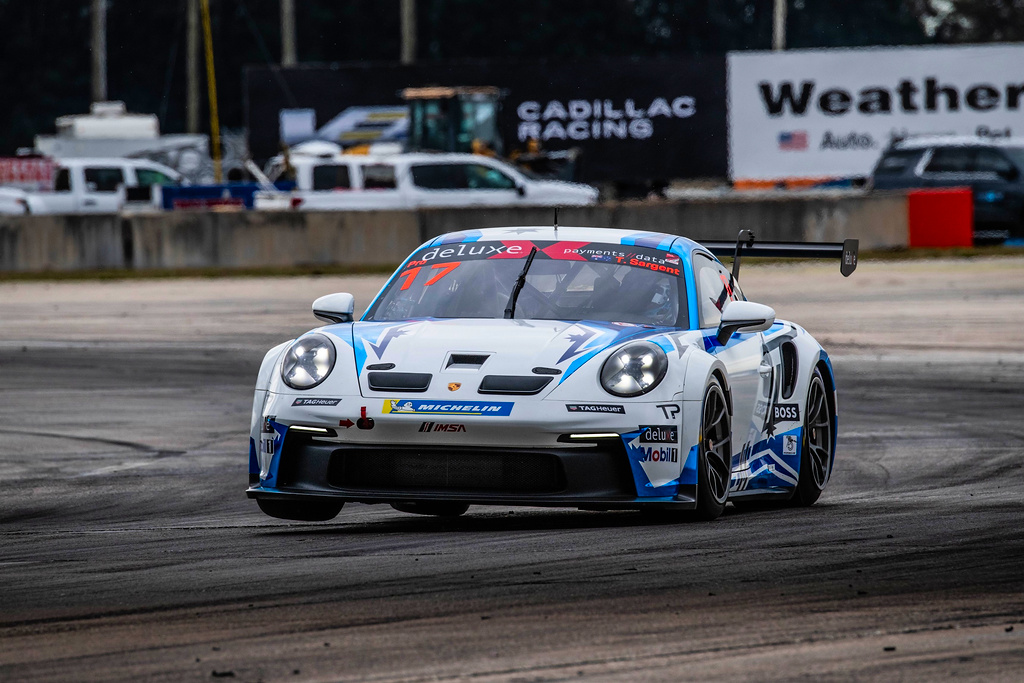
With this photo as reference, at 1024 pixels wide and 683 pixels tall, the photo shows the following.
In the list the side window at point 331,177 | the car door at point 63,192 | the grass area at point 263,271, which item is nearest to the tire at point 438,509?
the grass area at point 263,271

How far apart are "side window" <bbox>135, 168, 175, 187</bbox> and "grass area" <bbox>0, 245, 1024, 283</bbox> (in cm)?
1067

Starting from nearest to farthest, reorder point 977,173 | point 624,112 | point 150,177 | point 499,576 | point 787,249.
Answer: point 499,576, point 787,249, point 977,173, point 150,177, point 624,112

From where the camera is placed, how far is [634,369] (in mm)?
6941

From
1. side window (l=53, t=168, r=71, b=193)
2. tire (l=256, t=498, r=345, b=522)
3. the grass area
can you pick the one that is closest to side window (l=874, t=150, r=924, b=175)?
the grass area

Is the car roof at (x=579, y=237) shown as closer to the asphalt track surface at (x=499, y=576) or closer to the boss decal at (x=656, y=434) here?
the asphalt track surface at (x=499, y=576)

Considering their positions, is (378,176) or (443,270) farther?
(378,176)

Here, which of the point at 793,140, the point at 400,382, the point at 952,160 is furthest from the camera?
the point at 793,140

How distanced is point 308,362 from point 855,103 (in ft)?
131

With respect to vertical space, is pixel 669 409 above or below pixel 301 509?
above

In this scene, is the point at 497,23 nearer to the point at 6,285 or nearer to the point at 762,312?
the point at 6,285

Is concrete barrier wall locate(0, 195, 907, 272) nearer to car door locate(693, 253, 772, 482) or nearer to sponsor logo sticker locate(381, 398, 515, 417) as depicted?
car door locate(693, 253, 772, 482)

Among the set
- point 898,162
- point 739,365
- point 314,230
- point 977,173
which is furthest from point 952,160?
point 739,365

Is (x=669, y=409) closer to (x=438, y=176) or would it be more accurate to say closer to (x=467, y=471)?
(x=467, y=471)

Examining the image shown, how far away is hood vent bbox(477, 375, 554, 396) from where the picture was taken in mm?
6816
